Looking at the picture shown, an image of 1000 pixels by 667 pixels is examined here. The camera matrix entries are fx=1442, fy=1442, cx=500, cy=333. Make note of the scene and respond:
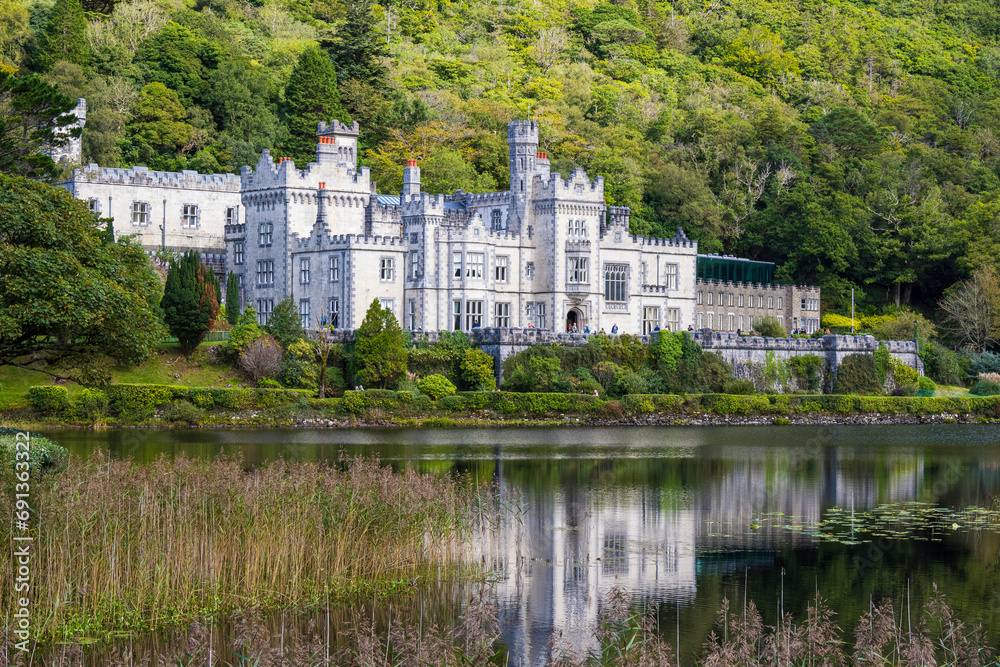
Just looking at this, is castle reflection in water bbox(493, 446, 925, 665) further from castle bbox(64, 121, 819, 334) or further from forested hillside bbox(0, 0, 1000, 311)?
forested hillside bbox(0, 0, 1000, 311)

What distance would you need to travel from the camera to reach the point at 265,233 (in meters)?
71.5

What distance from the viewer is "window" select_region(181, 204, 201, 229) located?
7619 cm

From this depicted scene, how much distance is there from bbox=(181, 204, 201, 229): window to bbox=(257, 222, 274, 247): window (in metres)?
6.36

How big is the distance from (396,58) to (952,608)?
95282mm

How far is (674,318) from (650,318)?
2302mm

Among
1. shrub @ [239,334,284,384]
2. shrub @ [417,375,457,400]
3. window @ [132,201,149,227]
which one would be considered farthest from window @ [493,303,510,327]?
window @ [132,201,149,227]

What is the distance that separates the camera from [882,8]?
151875 mm

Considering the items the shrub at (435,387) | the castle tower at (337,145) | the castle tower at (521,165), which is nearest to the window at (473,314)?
the castle tower at (521,165)

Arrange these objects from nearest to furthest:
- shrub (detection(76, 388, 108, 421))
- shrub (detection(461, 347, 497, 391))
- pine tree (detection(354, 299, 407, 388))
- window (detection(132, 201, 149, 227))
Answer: shrub (detection(76, 388, 108, 421)), pine tree (detection(354, 299, 407, 388)), shrub (detection(461, 347, 497, 391)), window (detection(132, 201, 149, 227))

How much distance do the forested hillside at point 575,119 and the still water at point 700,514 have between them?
3649 centimetres

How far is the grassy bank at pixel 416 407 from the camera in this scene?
53.2 metres

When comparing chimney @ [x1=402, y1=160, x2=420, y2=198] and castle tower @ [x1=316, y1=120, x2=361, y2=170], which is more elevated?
castle tower @ [x1=316, y1=120, x2=361, y2=170]

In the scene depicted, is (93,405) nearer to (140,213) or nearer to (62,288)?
(140,213)

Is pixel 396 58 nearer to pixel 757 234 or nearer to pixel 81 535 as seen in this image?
pixel 757 234
